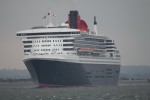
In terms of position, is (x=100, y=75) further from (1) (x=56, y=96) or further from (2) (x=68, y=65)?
(1) (x=56, y=96)

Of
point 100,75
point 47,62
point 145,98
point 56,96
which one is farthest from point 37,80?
point 145,98

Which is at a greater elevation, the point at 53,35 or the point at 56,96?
the point at 53,35

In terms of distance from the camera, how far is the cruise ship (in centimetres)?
16362

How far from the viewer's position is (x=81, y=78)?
16825 centimetres

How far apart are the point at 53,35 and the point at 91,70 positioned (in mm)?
11544

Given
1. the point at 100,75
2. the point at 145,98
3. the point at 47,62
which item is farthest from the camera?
the point at 100,75

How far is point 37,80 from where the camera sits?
166750 mm

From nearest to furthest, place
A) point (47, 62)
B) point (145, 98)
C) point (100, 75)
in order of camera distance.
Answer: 1. point (145, 98)
2. point (47, 62)
3. point (100, 75)

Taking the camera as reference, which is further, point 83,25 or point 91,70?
point 83,25

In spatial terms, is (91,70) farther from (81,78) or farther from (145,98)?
(145,98)

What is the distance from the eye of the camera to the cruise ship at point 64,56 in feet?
537

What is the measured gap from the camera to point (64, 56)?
164750mm

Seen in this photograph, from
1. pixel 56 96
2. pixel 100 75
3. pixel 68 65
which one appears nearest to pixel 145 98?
pixel 56 96

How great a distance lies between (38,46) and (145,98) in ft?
152
